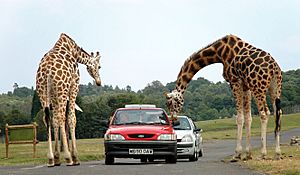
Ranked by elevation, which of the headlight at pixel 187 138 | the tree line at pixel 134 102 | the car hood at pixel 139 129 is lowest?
the headlight at pixel 187 138

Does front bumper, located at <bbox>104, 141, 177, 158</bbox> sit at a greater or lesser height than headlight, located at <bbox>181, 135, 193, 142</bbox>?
lesser

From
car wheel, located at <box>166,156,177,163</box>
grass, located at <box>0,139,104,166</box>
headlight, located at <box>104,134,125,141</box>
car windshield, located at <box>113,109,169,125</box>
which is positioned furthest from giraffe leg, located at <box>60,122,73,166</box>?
grass, located at <box>0,139,104,166</box>

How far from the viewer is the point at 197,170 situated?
748 inches

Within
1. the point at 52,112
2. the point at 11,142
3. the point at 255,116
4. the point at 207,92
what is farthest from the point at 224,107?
the point at 52,112

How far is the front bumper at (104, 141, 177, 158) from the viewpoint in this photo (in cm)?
2170

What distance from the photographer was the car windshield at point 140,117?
23359 millimetres

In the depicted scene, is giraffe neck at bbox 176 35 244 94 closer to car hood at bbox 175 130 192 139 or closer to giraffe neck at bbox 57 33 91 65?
car hood at bbox 175 130 192 139

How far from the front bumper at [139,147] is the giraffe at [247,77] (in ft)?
11.8

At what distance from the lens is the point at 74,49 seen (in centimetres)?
2478

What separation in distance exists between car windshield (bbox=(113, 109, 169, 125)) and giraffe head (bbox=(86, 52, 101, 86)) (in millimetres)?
2104

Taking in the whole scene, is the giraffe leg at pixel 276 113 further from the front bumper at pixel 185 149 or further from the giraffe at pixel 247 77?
the front bumper at pixel 185 149

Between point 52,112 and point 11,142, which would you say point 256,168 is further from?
point 11,142

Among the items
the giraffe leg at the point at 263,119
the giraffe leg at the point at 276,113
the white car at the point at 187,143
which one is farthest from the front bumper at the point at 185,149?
the giraffe leg at the point at 276,113

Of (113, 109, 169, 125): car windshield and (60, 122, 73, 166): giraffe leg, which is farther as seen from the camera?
(113, 109, 169, 125): car windshield
